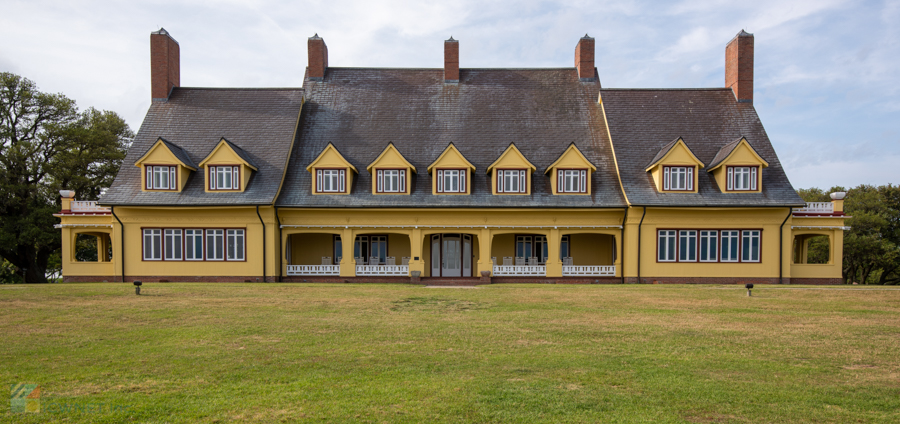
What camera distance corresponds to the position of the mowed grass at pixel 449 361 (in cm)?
721

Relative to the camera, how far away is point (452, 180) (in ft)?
93.0

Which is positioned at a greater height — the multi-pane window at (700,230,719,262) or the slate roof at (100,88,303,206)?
the slate roof at (100,88,303,206)

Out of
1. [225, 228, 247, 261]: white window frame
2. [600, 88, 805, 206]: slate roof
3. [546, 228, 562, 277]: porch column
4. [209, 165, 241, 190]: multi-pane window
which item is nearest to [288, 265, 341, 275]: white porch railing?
[225, 228, 247, 261]: white window frame

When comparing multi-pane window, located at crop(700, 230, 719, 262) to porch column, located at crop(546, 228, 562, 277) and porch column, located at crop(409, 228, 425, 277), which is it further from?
porch column, located at crop(409, 228, 425, 277)

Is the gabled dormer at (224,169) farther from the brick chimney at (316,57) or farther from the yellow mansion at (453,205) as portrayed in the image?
the brick chimney at (316,57)

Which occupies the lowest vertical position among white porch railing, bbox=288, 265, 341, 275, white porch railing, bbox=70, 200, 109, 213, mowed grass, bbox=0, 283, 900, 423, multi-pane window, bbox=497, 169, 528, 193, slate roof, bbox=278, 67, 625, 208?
white porch railing, bbox=288, 265, 341, 275

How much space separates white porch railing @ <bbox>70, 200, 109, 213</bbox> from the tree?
8741 mm

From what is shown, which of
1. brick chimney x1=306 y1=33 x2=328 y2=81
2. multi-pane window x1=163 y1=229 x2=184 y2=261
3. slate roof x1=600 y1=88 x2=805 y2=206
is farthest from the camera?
brick chimney x1=306 y1=33 x2=328 y2=81

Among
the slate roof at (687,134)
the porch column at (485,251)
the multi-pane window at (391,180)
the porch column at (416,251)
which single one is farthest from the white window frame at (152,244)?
the slate roof at (687,134)

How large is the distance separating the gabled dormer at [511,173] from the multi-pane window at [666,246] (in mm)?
7434

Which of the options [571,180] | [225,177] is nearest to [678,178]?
[571,180]

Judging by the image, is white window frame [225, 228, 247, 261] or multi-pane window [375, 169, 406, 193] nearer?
white window frame [225, 228, 247, 261]

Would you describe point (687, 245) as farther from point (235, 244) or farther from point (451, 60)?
point (235, 244)

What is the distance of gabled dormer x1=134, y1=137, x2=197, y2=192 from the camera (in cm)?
2739
